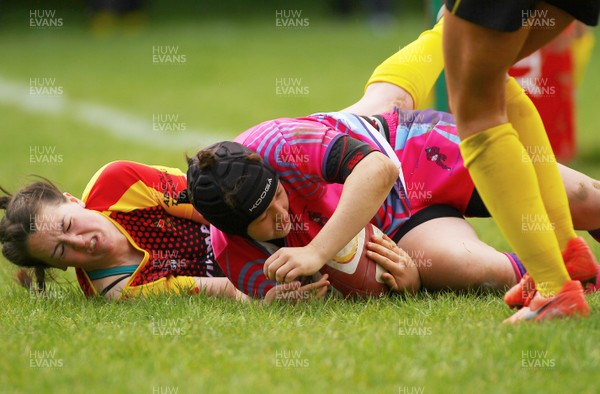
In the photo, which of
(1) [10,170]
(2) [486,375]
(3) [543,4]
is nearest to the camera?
Answer: (2) [486,375]

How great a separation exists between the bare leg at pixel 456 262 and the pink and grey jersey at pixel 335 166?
0.55 feet

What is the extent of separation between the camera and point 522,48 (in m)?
2.70

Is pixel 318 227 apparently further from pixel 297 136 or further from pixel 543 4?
pixel 543 4

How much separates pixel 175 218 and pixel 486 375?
1793mm

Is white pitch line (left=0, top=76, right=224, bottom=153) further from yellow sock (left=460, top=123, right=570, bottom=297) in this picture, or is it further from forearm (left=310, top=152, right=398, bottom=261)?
yellow sock (left=460, top=123, right=570, bottom=297)

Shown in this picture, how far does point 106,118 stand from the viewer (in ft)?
31.2

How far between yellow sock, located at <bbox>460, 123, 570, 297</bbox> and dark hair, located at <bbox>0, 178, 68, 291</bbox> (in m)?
1.72

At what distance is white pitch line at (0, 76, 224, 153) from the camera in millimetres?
8211

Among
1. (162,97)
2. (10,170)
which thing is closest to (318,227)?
(10,170)

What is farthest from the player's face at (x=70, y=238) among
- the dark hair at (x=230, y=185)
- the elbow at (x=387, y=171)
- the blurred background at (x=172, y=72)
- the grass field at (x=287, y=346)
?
the elbow at (x=387, y=171)

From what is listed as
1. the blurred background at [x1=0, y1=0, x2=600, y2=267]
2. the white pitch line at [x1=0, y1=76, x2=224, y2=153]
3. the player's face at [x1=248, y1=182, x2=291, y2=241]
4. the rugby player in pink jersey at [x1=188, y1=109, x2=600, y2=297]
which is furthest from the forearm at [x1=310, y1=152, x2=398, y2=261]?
the white pitch line at [x1=0, y1=76, x2=224, y2=153]

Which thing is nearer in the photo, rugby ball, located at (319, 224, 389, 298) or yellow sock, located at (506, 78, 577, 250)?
yellow sock, located at (506, 78, 577, 250)

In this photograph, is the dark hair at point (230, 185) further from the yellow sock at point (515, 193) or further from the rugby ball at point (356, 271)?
the yellow sock at point (515, 193)

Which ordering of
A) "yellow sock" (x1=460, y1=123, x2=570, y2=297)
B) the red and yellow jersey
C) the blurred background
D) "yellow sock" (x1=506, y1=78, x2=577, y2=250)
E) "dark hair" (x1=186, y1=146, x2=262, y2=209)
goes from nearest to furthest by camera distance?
"yellow sock" (x1=460, y1=123, x2=570, y2=297) → "yellow sock" (x1=506, y1=78, x2=577, y2=250) → "dark hair" (x1=186, y1=146, x2=262, y2=209) → the red and yellow jersey → the blurred background
